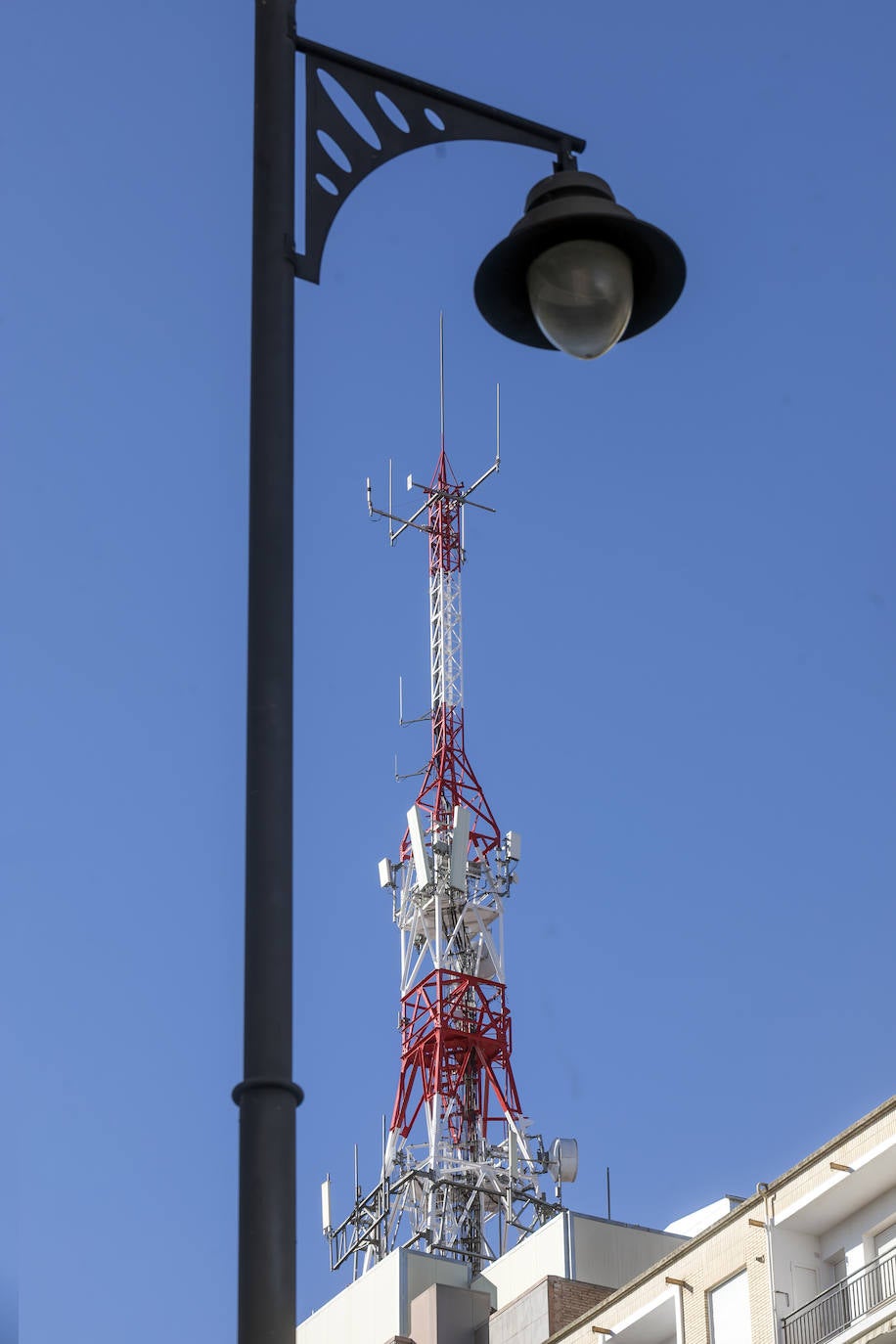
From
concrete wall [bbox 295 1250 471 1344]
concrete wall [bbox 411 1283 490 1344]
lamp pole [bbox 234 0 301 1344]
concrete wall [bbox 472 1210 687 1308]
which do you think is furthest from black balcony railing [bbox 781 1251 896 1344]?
lamp pole [bbox 234 0 301 1344]

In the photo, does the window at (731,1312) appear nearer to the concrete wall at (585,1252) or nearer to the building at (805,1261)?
the building at (805,1261)

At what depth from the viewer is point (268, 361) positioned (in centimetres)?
972

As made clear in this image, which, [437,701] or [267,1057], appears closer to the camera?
[267,1057]

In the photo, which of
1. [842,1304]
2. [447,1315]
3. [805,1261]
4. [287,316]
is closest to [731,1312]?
[805,1261]

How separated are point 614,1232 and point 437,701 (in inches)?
870

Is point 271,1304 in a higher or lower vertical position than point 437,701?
lower

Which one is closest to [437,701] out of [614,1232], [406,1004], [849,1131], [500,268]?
[406,1004]

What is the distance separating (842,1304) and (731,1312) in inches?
106

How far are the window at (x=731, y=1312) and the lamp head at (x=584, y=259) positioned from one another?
1449 inches

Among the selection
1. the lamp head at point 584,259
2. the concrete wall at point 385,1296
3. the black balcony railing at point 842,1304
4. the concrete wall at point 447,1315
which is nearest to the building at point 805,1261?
the black balcony railing at point 842,1304

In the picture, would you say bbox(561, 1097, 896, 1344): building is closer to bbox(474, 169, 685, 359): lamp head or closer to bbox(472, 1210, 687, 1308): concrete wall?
bbox(472, 1210, 687, 1308): concrete wall

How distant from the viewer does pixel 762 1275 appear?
145 feet

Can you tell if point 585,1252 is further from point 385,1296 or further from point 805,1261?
point 805,1261

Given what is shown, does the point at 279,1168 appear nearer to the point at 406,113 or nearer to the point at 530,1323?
the point at 406,113
